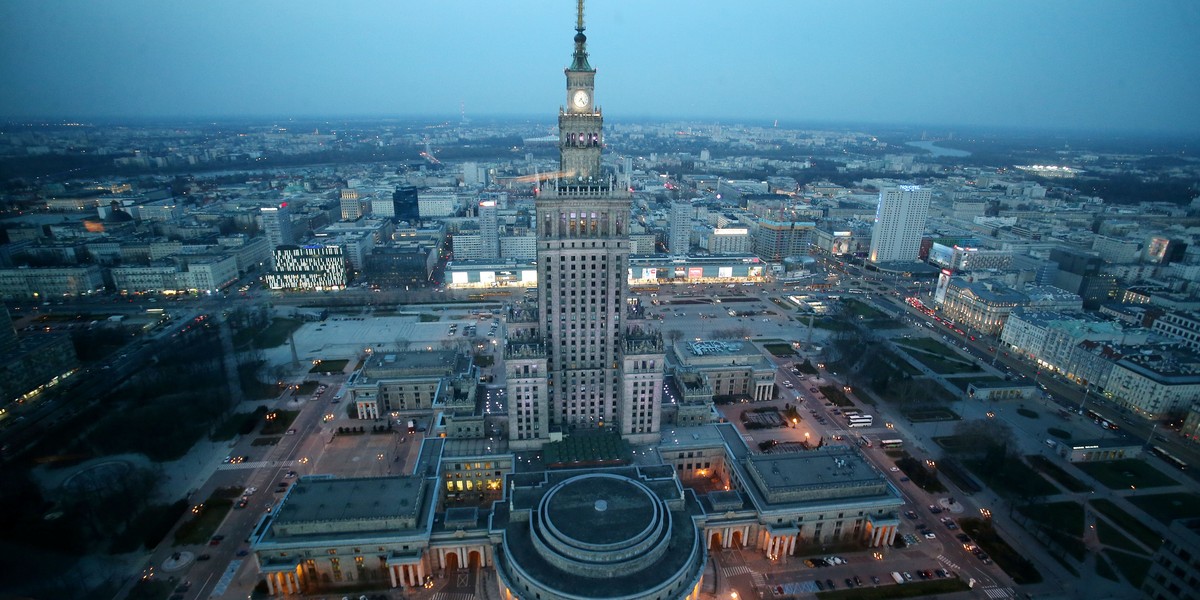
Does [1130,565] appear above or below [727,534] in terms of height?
below

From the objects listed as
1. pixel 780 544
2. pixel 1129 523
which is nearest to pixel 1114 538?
pixel 1129 523

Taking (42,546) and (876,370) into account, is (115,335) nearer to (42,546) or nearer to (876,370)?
(42,546)

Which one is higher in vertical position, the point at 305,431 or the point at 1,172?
the point at 1,172

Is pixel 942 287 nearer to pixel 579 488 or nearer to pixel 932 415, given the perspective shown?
pixel 932 415

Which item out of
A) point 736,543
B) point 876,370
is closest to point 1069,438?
A: point 876,370

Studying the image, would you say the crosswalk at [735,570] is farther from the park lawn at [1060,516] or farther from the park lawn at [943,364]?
the park lawn at [943,364]
